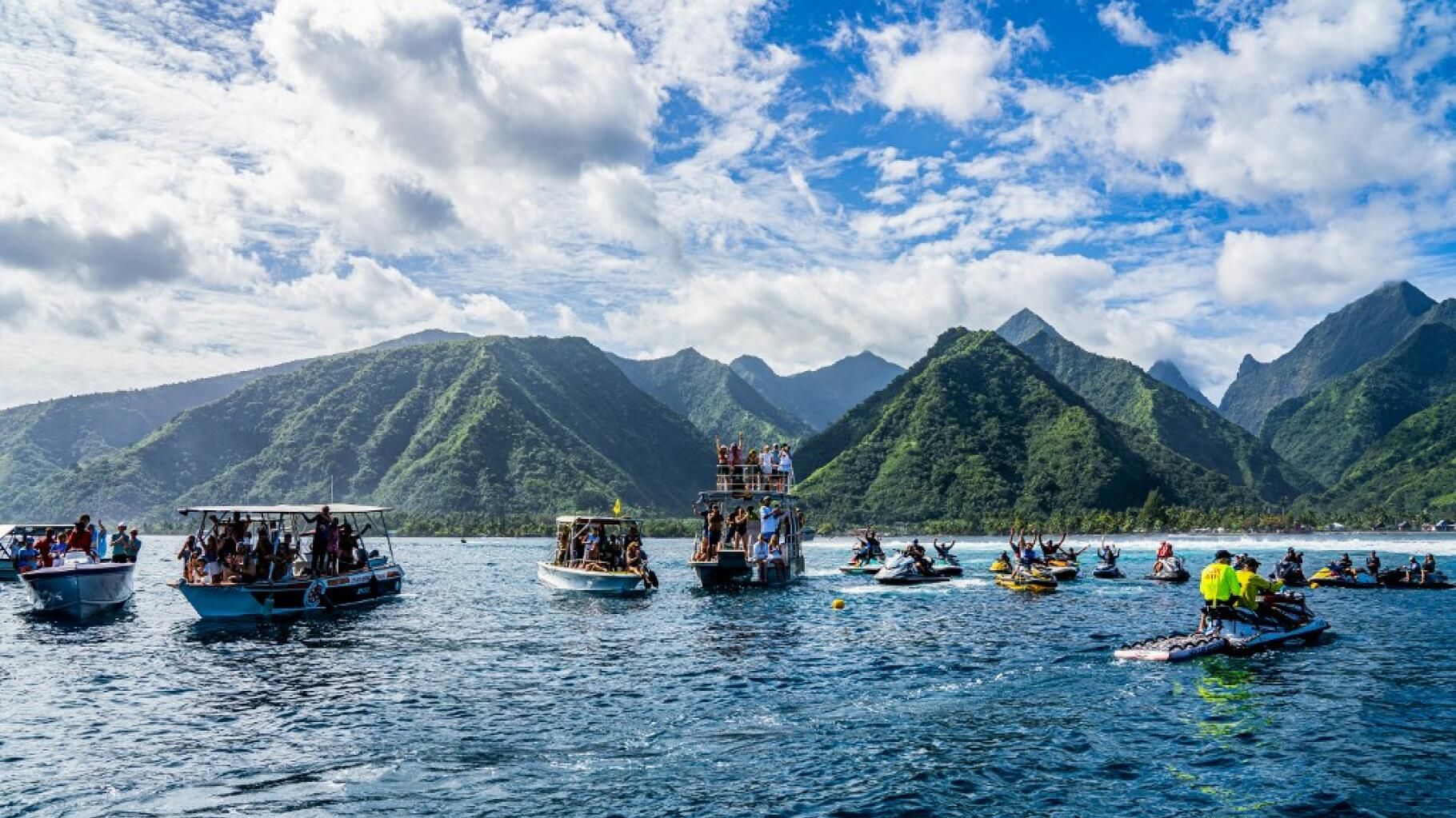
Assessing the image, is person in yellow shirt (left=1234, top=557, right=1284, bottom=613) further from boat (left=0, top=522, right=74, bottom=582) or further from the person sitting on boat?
boat (left=0, top=522, right=74, bottom=582)

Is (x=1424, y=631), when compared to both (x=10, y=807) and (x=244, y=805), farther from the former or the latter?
(x=10, y=807)

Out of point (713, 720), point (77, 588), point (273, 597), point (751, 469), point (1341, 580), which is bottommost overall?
point (1341, 580)

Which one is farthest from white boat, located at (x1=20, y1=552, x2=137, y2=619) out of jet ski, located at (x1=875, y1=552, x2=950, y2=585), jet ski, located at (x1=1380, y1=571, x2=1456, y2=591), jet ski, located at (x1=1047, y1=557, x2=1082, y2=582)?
jet ski, located at (x1=1380, y1=571, x2=1456, y2=591)

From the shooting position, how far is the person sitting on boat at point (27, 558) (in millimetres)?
49631

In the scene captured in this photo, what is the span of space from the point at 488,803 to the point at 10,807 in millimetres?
7902

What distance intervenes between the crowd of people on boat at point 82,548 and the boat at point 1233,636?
42.6 metres

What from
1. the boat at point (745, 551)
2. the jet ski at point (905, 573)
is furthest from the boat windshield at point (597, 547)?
the jet ski at point (905, 573)

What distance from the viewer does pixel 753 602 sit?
48750 mm

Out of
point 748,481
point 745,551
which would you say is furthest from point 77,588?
point 748,481

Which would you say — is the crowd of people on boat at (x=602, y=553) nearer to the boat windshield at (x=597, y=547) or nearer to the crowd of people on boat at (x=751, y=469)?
the boat windshield at (x=597, y=547)

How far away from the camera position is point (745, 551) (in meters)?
54.7

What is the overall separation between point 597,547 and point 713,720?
112ft

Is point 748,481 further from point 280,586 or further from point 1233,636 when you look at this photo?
point 1233,636

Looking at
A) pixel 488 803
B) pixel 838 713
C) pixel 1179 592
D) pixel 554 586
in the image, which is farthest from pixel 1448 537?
pixel 488 803
